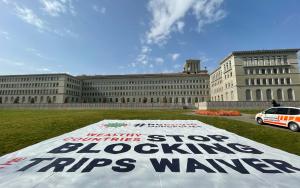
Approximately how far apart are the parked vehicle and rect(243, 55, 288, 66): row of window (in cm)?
5605

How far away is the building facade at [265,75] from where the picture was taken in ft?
187

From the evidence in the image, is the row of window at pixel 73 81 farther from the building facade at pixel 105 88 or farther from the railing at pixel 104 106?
the railing at pixel 104 106

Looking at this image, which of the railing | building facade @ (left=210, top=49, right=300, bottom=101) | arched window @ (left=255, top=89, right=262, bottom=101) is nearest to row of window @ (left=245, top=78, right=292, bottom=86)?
building facade @ (left=210, top=49, right=300, bottom=101)

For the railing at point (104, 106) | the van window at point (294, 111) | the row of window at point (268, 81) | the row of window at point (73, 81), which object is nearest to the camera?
the van window at point (294, 111)

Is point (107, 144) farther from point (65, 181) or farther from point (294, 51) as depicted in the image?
point (294, 51)

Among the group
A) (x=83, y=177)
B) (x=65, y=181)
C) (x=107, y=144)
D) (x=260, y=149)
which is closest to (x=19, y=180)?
(x=65, y=181)

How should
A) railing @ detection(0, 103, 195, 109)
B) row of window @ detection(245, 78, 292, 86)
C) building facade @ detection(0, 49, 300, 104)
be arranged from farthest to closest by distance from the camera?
building facade @ detection(0, 49, 300, 104) → row of window @ detection(245, 78, 292, 86) → railing @ detection(0, 103, 195, 109)

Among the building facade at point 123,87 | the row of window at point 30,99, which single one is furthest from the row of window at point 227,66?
the row of window at point 30,99

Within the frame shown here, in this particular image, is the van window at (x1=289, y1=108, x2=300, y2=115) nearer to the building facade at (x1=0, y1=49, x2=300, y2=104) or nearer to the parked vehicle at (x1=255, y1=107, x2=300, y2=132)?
the parked vehicle at (x1=255, y1=107, x2=300, y2=132)

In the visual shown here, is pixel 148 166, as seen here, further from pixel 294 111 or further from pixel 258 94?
pixel 258 94

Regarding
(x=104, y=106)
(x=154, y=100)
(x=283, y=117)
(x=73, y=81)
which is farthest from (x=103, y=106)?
(x=73, y=81)

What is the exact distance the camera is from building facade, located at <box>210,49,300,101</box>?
57062 millimetres

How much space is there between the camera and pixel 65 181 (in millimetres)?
3547

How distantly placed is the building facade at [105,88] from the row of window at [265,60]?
144 feet
